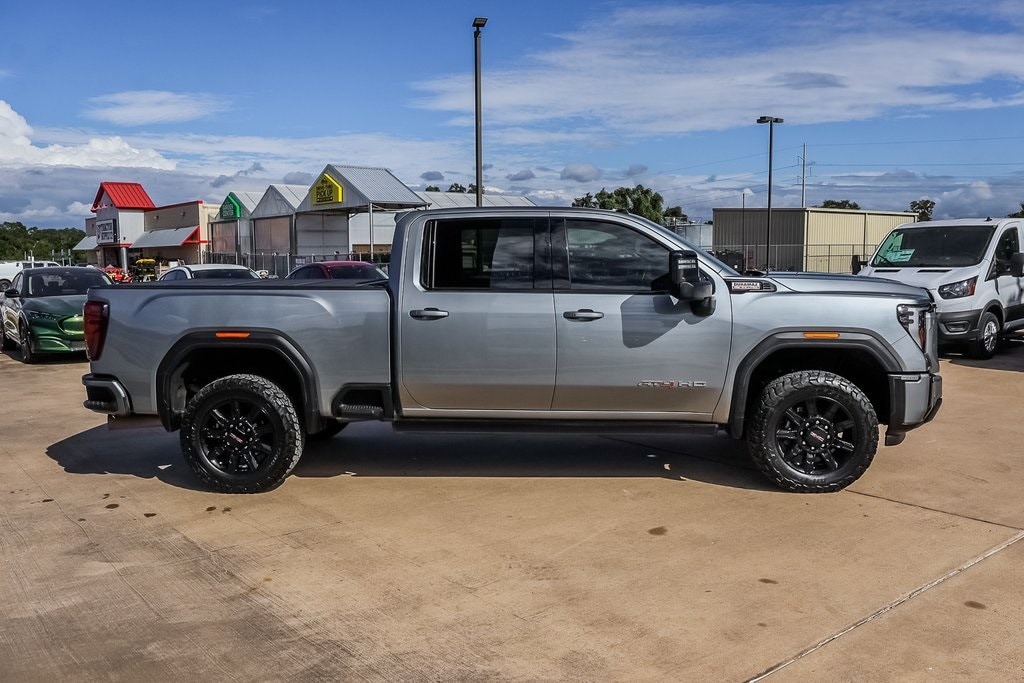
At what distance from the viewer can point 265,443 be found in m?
6.07

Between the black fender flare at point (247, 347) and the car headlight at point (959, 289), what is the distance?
9361 millimetres

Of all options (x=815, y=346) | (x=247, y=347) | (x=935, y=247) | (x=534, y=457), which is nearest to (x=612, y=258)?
(x=815, y=346)

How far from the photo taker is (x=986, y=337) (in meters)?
12.2

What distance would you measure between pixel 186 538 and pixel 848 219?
50.9 metres

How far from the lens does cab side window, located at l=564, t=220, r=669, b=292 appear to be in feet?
19.1

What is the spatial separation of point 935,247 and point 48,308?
13601 mm

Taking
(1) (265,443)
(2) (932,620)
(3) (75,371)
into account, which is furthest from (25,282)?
(2) (932,620)

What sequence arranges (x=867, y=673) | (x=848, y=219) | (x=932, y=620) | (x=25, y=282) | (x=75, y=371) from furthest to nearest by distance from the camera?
(x=848, y=219), (x=25, y=282), (x=75, y=371), (x=932, y=620), (x=867, y=673)

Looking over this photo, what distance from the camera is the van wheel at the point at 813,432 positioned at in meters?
5.71

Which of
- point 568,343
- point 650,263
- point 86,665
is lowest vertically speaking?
point 86,665

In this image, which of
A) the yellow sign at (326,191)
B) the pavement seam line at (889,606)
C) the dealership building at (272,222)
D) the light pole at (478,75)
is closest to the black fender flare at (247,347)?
the pavement seam line at (889,606)

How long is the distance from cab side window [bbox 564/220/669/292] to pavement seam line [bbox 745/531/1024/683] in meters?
2.41

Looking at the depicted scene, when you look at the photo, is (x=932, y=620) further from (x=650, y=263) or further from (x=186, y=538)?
(x=186, y=538)

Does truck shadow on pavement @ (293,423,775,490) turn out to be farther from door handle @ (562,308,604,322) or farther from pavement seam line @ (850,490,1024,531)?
door handle @ (562,308,604,322)
